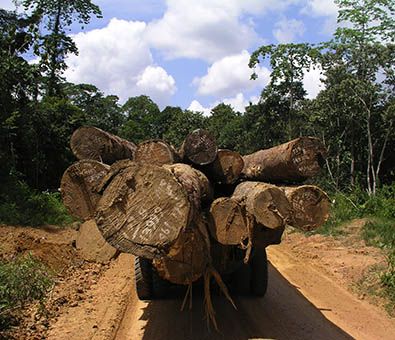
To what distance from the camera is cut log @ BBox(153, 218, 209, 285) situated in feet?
15.2

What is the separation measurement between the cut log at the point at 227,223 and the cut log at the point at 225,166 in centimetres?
122

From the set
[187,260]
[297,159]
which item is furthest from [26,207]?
[297,159]

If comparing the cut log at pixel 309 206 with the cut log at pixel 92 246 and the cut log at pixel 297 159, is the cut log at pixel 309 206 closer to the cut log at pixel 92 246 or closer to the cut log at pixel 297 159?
the cut log at pixel 297 159

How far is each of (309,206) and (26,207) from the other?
10578mm

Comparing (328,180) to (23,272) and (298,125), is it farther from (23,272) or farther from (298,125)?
(23,272)

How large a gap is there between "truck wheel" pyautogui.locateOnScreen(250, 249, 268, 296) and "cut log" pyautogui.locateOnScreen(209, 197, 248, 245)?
1902 millimetres

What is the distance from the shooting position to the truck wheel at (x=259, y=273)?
265 inches

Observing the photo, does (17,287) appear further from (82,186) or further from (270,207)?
(270,207)

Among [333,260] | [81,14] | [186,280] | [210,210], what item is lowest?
[333,260]

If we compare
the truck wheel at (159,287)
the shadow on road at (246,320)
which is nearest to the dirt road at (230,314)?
the shadow on road at (246,320)

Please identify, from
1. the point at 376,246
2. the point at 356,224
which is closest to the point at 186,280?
the point at 376,246

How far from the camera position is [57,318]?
6340 mm

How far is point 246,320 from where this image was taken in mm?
6199

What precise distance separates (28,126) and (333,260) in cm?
1177
